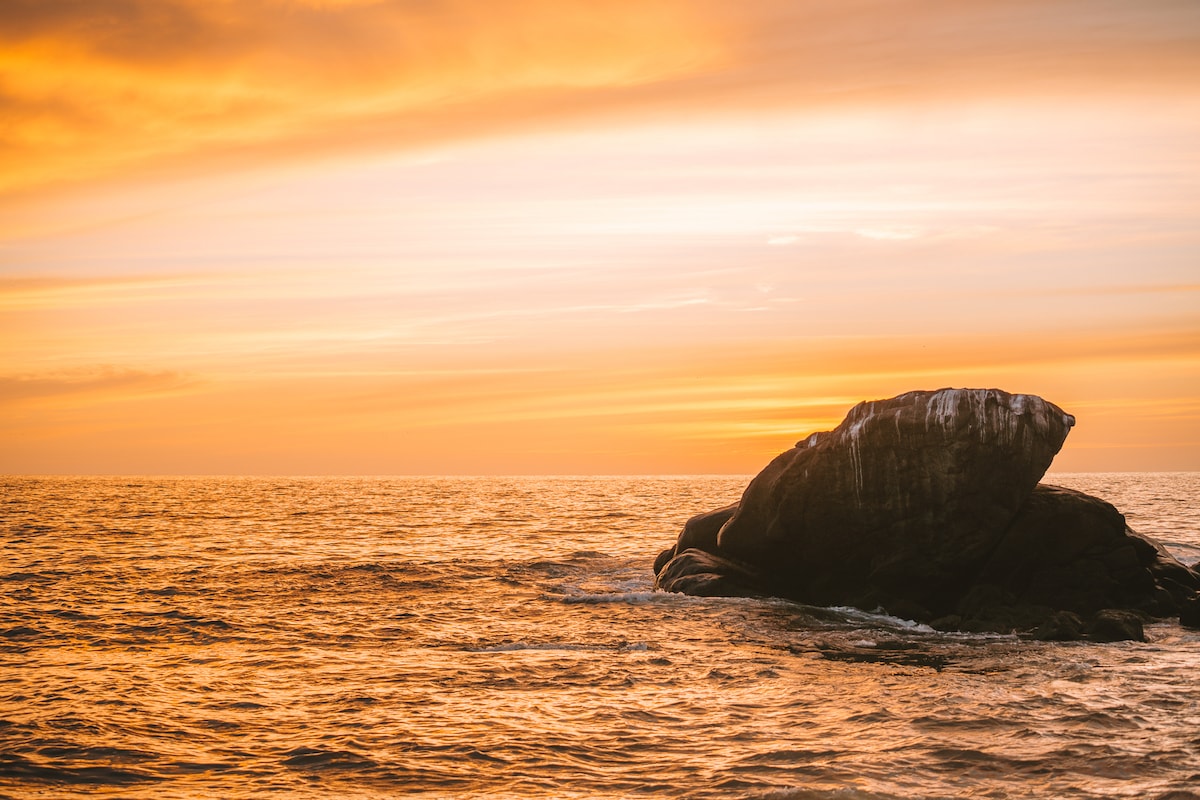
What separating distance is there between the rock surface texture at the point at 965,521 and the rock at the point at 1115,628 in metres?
1.52

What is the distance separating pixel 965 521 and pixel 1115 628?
502 cm

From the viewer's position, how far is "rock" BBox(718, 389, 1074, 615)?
27094 mm

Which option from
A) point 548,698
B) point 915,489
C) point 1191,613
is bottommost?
point 1191,613

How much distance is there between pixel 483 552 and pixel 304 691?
26.8 meters

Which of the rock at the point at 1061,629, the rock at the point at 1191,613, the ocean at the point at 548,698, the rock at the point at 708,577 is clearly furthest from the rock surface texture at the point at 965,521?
the rock at the point at 708,577

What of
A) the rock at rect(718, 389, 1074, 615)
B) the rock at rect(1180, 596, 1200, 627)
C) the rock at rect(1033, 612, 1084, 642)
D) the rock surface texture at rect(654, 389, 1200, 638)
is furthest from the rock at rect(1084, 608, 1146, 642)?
the rock at rect(718, 389, 1074, 615)

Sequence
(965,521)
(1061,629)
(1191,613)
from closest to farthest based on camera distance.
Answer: (1061,629) → (1191,613) → (965,521)

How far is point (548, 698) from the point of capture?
58.6ft

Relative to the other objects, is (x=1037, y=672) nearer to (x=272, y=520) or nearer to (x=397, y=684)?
(x=397, y=684)

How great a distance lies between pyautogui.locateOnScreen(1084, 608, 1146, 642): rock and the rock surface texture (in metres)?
1.52

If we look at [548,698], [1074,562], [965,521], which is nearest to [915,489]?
[965,521]

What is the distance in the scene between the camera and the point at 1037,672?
1969 centimetres

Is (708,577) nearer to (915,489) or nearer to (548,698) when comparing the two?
(915,489)

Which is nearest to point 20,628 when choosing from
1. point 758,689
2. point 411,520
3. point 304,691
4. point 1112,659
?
point 304,691
